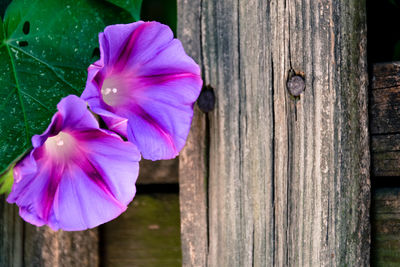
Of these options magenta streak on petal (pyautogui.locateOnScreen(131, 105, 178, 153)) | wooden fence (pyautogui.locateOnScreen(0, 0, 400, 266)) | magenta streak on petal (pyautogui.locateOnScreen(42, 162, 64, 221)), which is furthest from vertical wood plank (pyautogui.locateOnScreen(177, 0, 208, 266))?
magenta streak on petal (pyautogui.locateOnScreen(42, 162, 64, 221))

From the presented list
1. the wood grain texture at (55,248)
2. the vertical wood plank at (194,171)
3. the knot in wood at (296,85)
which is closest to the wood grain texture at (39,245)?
the wood grain texture at (55,248)

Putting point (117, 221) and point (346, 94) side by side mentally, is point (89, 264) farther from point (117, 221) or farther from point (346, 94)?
point (346, 94)

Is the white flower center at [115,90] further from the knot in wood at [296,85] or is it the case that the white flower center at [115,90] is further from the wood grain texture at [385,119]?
the wood grain texture at [385,119]

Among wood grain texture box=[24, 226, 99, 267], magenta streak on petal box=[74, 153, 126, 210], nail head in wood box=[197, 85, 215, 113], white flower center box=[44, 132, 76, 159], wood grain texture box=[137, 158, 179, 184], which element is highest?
nail head in wood box=[197, 85, 215, 113]

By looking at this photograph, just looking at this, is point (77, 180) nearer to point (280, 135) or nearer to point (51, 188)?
point (51, 188)

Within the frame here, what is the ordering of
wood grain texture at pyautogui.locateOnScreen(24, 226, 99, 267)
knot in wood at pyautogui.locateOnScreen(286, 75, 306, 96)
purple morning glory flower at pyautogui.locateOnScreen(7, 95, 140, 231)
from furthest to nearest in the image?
wood grain texture at pyautogui.locateOnScreen(24, 226, 99, 267), knot in wood at pyautogui.locateOnScreen(286, 75, 306, 96), purple morning glory flower at pyautogui.locateOnScreen(7, 95, 140, 231)

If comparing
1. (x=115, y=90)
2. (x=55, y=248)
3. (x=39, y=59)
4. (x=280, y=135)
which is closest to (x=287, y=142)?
(x=280, y=135)

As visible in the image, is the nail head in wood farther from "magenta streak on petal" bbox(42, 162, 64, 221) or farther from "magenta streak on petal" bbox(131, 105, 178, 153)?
"magenta streak on petal" bbox(42, 162, 64, 221)
